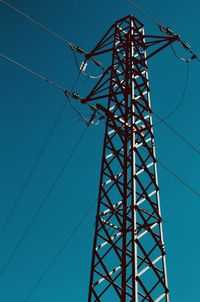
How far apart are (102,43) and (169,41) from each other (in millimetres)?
2615

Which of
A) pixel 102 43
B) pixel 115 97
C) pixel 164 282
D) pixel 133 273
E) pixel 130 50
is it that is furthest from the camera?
pixel 102 43

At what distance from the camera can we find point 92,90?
1413cm

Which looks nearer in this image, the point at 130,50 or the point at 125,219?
the point at 125,219

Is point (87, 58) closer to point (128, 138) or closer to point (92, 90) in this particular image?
point (92, 90)

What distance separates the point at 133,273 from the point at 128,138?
397cm

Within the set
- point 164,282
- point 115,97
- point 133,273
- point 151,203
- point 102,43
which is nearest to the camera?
point 133,273

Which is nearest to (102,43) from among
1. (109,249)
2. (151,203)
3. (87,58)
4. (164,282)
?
(87,58)

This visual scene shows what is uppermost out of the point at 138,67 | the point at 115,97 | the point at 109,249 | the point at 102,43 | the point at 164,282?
the point at 102,43

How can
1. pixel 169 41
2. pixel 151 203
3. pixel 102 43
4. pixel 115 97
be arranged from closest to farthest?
pixel 151 203 → pixel 115 97 → pixel 169 41 → pixel 102 43

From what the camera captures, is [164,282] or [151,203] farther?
[151,203]

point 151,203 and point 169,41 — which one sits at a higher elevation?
point 169,41

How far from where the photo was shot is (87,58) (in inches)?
644

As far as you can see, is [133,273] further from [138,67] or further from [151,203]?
[138,67]

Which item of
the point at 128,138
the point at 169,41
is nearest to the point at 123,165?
the point at 128,138
